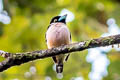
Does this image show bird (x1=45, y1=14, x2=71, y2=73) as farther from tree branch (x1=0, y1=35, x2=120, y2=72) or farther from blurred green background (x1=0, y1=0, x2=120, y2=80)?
blurred green background (x1=0, y1=0, x2=120, y2=80)

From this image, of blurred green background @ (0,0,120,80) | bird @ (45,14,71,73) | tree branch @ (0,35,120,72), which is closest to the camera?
tree branch @ (0,35,120,72)

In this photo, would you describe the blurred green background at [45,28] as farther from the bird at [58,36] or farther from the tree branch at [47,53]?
the tree branch at [47,53]

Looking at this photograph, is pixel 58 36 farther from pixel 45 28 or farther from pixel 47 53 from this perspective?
pixel 45 28

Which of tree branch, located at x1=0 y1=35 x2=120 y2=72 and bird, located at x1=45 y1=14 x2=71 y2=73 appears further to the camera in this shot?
bird, located at x1=45 y1=14 x2=71 y2=73

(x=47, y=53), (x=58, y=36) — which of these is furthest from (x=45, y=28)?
A: (x=47, y=53)

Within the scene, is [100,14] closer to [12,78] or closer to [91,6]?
[91,6]

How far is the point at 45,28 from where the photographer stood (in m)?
6.17

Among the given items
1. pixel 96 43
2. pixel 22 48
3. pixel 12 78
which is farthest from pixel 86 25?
pixel 96 43

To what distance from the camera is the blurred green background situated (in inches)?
240

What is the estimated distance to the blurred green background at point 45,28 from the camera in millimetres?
6102

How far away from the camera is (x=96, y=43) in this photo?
3.25 meters

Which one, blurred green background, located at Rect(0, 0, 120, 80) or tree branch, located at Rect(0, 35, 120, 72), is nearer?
tree branch, located at Rect(0, 35, 120, 72)

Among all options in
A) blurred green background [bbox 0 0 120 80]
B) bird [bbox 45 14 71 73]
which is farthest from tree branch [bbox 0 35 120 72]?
blurred green background [bbox 0 0 120 80]

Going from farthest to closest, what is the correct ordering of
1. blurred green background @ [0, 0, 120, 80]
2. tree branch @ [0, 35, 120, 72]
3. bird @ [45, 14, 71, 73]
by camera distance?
blurred green background @ [0, 0, 120, 80], bird @ [45, 14, 71, 73], tree branch @ [0, 35, 120, 72]
